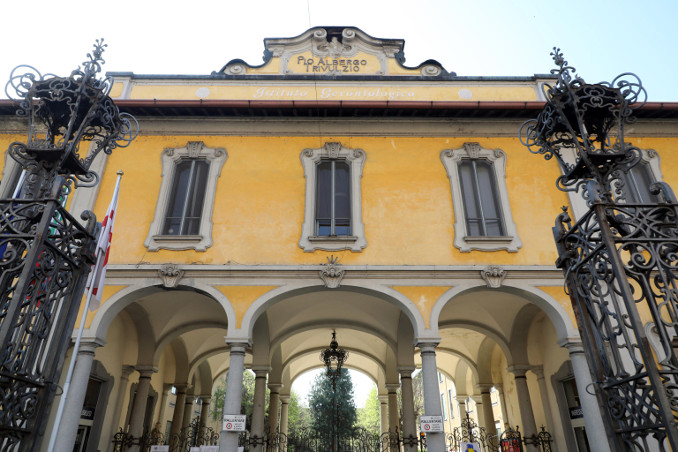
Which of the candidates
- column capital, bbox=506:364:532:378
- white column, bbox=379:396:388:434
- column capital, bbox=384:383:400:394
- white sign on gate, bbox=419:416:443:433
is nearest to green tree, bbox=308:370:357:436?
white column, bbox=379:396:388:434

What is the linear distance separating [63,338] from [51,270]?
60 centimetres

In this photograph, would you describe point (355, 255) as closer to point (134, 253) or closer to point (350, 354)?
point (134, 253)

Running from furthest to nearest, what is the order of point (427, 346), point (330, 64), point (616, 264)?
point (330, 64) < point (427, 346) < point (616, 264)

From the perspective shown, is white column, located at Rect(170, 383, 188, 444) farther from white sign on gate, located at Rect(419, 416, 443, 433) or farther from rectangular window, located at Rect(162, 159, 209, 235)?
white sign on gate, located at Rect(419, 416, 443, 433)

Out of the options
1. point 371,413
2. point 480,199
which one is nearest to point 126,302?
point 480,199

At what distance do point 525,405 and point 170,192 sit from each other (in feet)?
32.9

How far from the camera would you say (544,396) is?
11602 mm

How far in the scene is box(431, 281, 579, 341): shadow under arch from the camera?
8.69 metres

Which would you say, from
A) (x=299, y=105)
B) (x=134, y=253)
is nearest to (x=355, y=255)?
(x=299, y=105)

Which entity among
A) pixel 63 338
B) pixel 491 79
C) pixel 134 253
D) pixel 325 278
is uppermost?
pixel 491 79

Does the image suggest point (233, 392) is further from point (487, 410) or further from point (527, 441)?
point (487, 410)

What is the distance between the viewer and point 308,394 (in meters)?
31.3

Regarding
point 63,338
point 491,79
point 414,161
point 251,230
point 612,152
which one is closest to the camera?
point 63,338

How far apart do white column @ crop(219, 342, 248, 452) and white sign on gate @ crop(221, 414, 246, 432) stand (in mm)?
75
